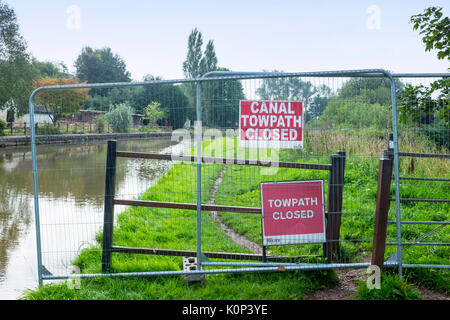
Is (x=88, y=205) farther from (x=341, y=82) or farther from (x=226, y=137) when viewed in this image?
(x=341, y=82)

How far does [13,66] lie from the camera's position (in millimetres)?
32969

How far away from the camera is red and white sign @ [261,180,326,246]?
4.24m

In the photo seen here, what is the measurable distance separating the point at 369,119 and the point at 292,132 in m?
0.99

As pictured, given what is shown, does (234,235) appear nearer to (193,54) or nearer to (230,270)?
(230,270)

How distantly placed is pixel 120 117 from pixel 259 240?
9.53ft

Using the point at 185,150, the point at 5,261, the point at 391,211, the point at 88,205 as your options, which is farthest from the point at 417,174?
the point at 88,205

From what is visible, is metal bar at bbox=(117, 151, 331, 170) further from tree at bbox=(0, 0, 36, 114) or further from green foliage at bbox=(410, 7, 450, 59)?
tree at bbox=(0, 0, 36, 114)

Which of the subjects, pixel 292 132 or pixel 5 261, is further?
pixel 5 261

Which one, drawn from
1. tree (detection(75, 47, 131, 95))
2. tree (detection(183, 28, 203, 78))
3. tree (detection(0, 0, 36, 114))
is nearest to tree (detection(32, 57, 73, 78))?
tree (detection(75, 47, 131, 95))

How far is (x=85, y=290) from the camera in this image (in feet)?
12.8

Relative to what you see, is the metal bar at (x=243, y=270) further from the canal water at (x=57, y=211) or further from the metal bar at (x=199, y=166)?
the canal water at (x=57, y=211)

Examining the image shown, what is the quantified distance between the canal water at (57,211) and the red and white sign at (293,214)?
128cm

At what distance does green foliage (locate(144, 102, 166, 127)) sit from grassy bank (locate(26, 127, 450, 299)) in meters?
0.70

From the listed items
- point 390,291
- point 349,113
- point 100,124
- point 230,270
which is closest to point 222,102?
point 349,113
